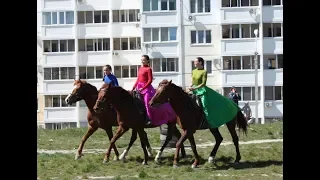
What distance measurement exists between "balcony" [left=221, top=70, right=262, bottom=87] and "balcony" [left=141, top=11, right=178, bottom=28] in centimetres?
655

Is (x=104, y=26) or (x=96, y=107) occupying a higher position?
(x=104, y=26)

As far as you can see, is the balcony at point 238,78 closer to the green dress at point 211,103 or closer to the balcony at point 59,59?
the balcony at point 59,59

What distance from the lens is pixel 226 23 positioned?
52.3 meters

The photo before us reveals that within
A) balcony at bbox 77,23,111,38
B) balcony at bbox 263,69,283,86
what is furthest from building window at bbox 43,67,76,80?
balcony at bbox 263,69,283,86

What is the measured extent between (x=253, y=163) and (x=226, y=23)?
1544 inches

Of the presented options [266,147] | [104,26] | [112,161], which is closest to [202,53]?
[104,26]

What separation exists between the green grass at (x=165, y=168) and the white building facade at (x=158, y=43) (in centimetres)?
3596

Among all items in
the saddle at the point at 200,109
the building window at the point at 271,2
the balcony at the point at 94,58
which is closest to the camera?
the saddle at the point at 200,109

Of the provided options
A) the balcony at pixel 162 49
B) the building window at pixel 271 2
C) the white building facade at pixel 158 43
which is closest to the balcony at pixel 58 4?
the white building facade at pixel 158 43

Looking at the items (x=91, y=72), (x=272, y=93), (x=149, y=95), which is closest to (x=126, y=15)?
(x=91, y=72)

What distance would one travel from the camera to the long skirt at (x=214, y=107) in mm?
13617

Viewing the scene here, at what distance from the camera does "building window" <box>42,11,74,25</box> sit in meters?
56.5
